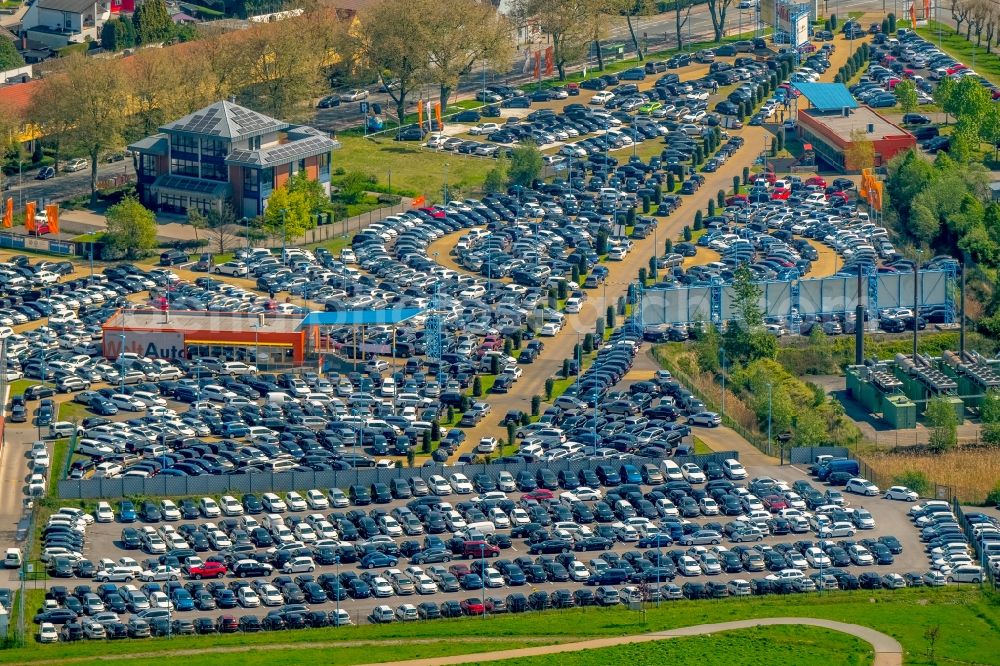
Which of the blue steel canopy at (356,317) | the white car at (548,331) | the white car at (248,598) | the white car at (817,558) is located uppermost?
the blue steel canopy at (356,317)

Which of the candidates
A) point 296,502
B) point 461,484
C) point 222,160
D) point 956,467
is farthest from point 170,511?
point 222,160

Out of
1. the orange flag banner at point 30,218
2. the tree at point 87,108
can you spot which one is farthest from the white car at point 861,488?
the tree at point 87,108

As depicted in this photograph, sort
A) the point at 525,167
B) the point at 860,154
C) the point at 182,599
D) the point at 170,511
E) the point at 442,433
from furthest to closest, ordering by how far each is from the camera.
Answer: the point at 860,154 → the point at 525,167 → the point at 442,433 → the point at 170,511 → the point at 182,599


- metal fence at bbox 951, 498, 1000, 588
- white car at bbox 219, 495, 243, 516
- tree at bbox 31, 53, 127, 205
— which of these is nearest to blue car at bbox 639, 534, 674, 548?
metal fence at bbox 951, 498, 1000, 588

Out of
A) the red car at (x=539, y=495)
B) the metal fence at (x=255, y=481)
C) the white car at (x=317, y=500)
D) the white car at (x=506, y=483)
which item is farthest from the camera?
the white car at (x=506, y=483)

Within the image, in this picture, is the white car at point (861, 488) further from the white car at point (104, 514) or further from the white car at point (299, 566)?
the white car at point (104, 514)

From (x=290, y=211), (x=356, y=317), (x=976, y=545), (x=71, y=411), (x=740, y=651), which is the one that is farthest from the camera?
(x=290, y=211)

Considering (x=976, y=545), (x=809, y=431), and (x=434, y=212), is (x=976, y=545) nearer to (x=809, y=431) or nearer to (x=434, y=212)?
(x=809, y=431)
